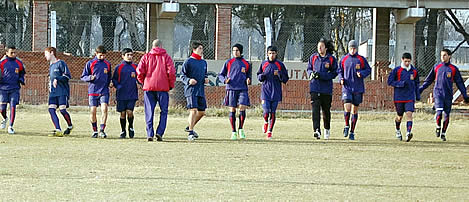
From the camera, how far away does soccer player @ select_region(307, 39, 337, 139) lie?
1634 cm

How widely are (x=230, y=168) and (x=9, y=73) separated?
24.6 feet

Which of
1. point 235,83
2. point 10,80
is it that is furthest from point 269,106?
point 10,80

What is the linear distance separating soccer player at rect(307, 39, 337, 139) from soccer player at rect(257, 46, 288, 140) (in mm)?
558

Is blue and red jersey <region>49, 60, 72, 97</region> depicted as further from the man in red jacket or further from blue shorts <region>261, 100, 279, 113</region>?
blue shorts <region>261, 100, 279, 113</region>

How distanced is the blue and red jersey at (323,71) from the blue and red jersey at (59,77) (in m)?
4.53

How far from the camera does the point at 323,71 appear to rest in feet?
53.7

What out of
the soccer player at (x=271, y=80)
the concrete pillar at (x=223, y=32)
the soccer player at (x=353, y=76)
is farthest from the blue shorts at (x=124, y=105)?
the concrete pillar at (x=223, y=32)

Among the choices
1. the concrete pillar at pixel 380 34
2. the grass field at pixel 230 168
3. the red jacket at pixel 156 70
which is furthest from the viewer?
the concrete pillar at pixel 380 34

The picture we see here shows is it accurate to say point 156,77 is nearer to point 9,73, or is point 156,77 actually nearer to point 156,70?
point 156,70

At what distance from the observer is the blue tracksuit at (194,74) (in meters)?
15.5

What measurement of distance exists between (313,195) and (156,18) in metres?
25.0

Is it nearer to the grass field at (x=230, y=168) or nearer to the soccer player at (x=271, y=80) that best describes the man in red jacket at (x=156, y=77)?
the grass field at (x=230, y=168)

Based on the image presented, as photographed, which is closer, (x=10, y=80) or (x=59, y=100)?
(x=59, y=100)

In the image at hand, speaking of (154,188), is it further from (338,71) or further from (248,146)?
(338,71)
